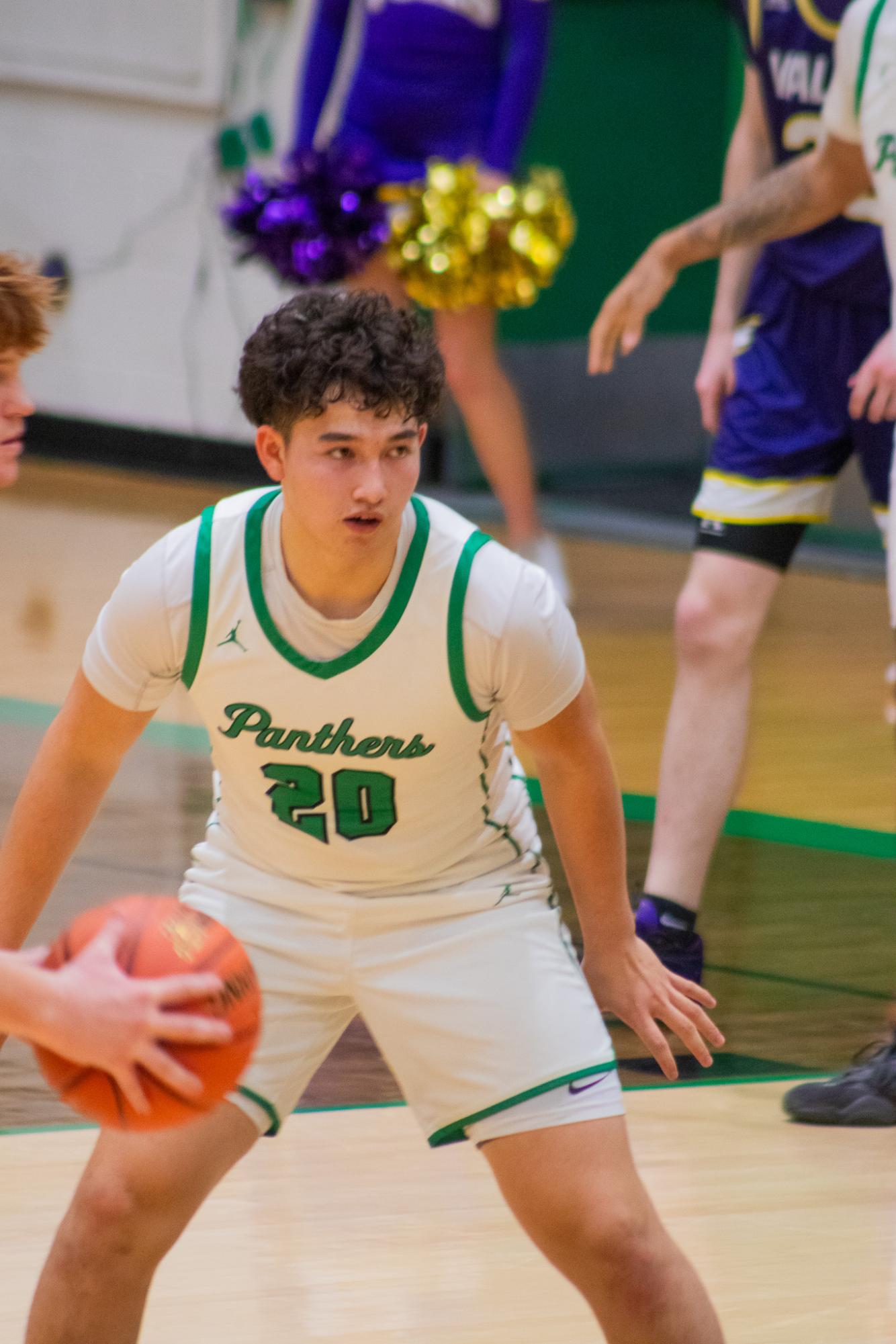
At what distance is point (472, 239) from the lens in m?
6.77

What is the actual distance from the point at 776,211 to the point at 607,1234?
83.1 inches

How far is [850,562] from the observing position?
8.35 meters

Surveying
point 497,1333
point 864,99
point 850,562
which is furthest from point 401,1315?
point 850,562

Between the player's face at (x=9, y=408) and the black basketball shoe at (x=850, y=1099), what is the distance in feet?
5.28

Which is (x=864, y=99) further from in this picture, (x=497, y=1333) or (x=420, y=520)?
(x=497, y=1333)

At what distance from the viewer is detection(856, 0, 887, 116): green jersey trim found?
3.53 m

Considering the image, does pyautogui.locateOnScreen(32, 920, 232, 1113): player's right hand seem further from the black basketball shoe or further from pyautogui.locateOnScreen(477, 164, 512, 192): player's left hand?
pyautogui.locateOnScreen(477, 164, 512, 192): player's left hand

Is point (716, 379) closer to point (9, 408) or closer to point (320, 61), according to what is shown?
point (9, 408)

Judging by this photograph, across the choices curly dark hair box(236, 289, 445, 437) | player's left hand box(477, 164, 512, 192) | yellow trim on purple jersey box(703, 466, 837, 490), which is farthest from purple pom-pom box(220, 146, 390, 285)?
curly dark hair box(236, 289, 445, 437)

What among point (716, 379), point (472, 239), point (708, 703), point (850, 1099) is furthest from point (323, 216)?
point (850, 1099)

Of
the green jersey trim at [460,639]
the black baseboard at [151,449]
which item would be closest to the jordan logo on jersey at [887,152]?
the green jersey trim at [460,639]

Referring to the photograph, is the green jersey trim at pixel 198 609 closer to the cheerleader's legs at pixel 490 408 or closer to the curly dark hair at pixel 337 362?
the curly dark hair at pixel 337 362

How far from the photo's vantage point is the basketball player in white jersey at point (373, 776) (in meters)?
2.48

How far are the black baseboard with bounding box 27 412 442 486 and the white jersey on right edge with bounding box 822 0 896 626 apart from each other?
18.9ft
